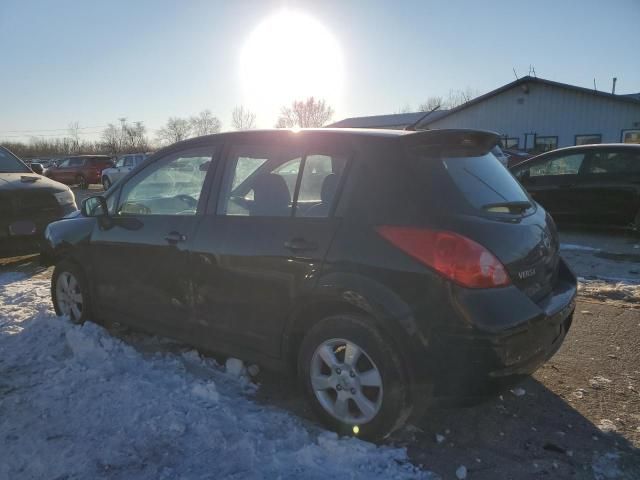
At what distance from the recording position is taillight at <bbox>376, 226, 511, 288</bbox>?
2.38 meters

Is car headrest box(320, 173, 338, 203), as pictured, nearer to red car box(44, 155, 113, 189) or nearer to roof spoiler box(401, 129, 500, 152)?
roof spoiler box(401, 129, 500, 152)

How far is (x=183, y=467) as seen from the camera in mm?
2502

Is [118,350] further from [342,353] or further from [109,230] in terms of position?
[342,353]

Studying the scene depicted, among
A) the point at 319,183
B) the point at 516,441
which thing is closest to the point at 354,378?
the point at 516,441

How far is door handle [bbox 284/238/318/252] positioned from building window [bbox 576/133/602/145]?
26567 mm

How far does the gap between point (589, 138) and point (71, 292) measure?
88.2 ft

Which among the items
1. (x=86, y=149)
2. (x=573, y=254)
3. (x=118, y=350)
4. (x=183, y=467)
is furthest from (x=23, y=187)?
(x=86, y=149)

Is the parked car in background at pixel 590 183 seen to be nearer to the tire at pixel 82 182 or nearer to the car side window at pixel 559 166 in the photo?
the car side window at pixel 559 166

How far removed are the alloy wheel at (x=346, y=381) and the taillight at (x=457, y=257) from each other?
594mm

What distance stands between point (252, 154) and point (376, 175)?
103cm

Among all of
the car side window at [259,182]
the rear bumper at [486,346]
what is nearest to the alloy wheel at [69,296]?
the car side window at [259,182]

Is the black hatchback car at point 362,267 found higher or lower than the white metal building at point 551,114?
lower

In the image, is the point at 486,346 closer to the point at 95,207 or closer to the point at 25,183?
the point at 95,207

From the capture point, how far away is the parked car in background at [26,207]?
6.73 m
